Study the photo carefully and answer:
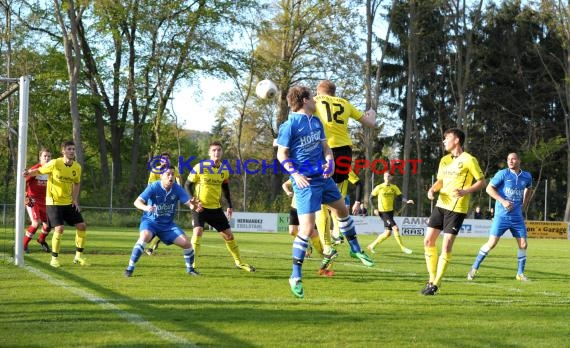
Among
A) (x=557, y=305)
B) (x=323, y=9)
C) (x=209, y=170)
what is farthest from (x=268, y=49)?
(x=557, y=305)

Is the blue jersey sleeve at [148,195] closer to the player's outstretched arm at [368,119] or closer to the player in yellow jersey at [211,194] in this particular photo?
the player in yellow jersey at [211,194]

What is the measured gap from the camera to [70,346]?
5.37m

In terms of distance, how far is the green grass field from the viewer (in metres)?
5.81

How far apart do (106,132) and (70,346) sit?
148 ft

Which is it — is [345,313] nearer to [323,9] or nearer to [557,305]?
[557,305]

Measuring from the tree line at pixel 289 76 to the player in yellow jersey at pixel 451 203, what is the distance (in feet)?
89.6

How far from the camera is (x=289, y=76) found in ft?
141

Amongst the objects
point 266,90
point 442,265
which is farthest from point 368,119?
point 442,265

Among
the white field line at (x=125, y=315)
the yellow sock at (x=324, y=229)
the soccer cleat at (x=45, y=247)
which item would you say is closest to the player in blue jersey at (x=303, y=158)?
the white field line at (x=125, y=315)

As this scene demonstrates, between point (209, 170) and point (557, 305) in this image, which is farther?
point (209, 170)

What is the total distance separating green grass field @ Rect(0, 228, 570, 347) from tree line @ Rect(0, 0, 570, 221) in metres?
25.2

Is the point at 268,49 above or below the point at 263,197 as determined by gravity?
above

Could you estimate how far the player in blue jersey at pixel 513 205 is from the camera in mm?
11789

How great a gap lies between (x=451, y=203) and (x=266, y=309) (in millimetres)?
3130
